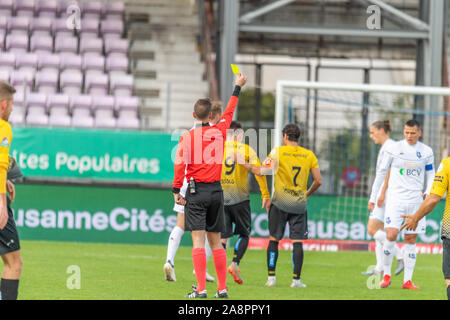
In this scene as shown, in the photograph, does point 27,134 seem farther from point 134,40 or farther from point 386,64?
point 386,64

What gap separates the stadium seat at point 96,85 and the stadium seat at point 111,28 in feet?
6.91

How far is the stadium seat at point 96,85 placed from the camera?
18047 mm

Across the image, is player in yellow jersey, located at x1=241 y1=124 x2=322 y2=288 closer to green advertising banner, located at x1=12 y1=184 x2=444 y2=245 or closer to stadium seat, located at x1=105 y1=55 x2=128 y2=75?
green advertising banner, located at x1=12 y1=184 x2=444 y2=245

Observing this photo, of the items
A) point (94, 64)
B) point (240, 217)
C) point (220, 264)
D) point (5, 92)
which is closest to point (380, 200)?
point (240, 217)

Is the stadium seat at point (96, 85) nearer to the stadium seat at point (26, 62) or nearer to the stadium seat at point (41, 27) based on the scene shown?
the stadium seat at point (26, 62)

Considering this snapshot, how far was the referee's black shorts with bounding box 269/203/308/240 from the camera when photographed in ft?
30.7

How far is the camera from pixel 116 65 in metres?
19.0

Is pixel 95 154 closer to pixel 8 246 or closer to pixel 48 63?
pixel 48 63

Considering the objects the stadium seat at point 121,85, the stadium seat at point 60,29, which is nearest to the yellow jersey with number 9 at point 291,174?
the stadium seat at point 121,85

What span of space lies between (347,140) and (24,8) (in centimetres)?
905

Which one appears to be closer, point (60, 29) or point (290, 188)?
point (290, 188)

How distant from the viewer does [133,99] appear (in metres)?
17.7
